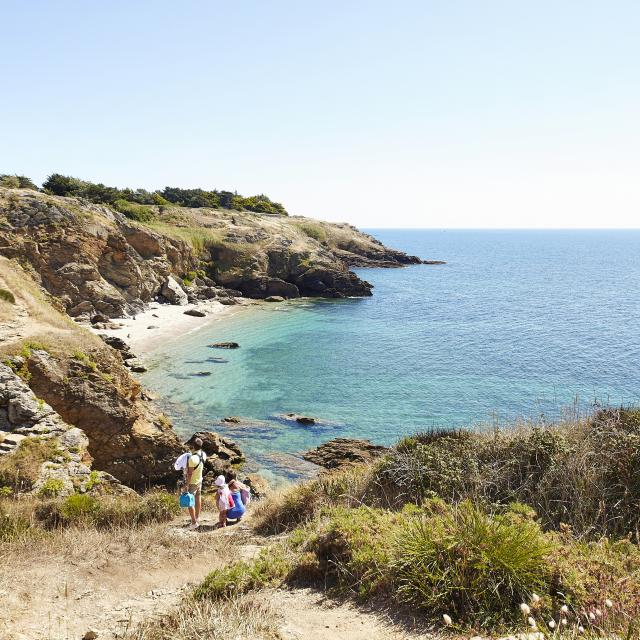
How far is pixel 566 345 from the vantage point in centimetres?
4444

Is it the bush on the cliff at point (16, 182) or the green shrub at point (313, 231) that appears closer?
the bush on the cliff at point (16, 182)

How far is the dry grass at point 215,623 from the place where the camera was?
6145 mm

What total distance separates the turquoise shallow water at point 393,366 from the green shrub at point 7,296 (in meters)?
10.1

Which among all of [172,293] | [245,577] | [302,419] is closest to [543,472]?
[245,577]

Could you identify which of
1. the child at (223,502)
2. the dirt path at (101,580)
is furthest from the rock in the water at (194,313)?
the dirt path at (101,580)

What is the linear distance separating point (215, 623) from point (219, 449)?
1709 cm

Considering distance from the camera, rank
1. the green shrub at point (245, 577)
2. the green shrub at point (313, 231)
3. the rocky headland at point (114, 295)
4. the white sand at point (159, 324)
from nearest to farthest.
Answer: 1. the green shrub at point (245, 577)
2. the rocky headland at point (114, 295)
3. the white sand at point (159, 324)
4. the green shrub at point (313, 231)

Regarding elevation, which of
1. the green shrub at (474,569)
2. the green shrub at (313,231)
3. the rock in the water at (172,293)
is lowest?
the green shrub at (474,569)

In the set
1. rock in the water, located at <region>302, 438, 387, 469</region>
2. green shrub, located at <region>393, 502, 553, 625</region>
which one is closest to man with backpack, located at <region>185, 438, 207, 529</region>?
green shrub, located at <region>393, 502, 553, 625</region>

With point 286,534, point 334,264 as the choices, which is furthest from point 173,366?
point 334,264

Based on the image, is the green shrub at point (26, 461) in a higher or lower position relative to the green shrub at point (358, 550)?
lower

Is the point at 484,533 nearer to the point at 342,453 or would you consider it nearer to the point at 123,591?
the point at 123,591

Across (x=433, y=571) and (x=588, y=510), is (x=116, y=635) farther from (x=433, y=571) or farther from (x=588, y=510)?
(x=588, y=510)

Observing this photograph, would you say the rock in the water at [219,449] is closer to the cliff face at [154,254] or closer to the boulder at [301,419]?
the boulder at [301,419]
